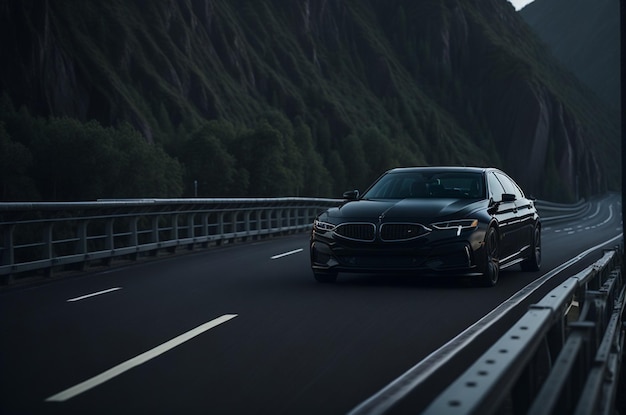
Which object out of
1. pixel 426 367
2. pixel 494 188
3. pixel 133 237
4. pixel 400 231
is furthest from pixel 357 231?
pixel 133 237

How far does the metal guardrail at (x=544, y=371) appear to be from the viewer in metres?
3.21

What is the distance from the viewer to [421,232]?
38.1ft

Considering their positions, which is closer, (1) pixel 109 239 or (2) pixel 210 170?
(1) pixel 109 239

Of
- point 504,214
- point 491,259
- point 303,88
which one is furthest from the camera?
point 303,88

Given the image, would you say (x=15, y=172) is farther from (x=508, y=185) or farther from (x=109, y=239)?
(x=508, y=185)

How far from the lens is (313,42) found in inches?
5989

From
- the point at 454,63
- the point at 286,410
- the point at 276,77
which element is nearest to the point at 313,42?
the point at 276,77

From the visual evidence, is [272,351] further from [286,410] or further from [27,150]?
[27,150]

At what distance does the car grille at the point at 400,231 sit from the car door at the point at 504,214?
4.40 ft

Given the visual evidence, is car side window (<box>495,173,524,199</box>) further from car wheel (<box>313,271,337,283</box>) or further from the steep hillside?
the steep hillside

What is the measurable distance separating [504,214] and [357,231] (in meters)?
2.33

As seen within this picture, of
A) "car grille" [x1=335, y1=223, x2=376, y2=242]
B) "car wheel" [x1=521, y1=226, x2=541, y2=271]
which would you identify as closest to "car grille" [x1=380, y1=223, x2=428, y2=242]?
"car grille" [x1=335, y1=223, x2=376, y2=242]

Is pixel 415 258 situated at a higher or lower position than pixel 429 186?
lower

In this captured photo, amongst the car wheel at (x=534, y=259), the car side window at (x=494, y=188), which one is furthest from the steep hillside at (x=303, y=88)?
the car side window at (x=494, y=188)
